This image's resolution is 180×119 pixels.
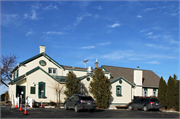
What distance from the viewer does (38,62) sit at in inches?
1161

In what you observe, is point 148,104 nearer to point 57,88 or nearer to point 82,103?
point 82,103

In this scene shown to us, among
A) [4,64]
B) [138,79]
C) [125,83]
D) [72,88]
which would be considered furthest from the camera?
[4,64]

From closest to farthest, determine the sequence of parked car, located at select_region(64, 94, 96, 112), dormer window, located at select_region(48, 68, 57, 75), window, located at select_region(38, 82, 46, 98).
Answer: parked car, located at select_region(64, 94, 96, 112), window, located at select_region(38, 82, 46, 98), dormer window, located at select_region(48, 68, 57, 75)

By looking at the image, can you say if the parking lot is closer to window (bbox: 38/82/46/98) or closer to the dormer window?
window (bbox: 38/82/46/98)

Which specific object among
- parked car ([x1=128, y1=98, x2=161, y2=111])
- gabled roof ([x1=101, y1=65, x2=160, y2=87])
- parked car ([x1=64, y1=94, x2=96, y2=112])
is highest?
gabled roof ([x1=101, y1=65, x2=160, y2=87])

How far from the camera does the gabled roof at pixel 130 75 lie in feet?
129

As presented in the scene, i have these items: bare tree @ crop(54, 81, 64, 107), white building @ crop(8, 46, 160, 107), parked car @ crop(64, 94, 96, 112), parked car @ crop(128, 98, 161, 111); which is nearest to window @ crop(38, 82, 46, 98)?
white building @ crop(8, 46, 160, 107)

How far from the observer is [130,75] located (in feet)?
135

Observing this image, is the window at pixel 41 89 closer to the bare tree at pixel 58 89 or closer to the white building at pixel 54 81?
the white building at pixel 54 81

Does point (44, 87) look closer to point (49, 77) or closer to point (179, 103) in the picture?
point (49, 77)

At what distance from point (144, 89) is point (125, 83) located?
26.7 ft

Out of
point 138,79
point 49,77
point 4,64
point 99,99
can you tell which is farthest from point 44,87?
point 4,64

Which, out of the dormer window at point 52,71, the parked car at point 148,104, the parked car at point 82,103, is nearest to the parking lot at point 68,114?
the parked car at point 82,103

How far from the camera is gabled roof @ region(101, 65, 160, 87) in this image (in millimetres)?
39219
